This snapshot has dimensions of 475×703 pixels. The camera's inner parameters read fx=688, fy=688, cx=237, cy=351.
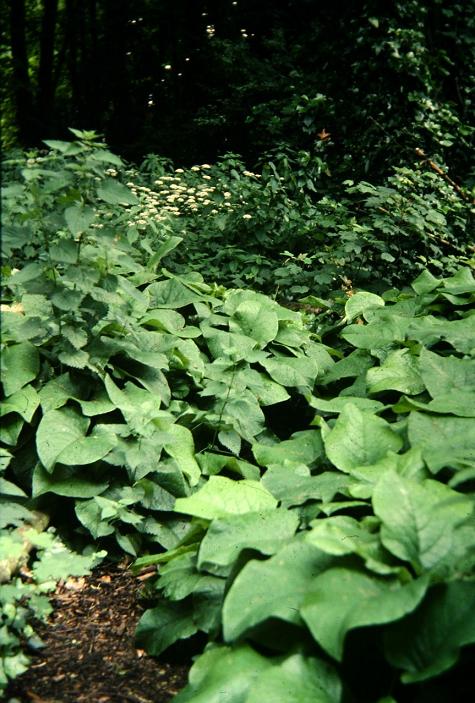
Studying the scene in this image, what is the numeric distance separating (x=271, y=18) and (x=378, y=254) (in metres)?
6.07

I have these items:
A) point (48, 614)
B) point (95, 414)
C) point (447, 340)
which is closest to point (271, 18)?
point (447, 340)

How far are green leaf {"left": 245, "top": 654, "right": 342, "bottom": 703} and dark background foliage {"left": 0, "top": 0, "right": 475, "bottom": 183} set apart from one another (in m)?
5.23

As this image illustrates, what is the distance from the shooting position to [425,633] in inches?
69.7

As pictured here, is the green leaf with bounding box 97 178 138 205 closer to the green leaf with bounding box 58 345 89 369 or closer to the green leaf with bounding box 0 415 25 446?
the green leaf with bounding box 58 345 89 369

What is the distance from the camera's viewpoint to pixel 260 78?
891cm

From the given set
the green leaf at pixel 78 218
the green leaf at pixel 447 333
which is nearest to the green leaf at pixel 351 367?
the green leaf at pixel 447 333

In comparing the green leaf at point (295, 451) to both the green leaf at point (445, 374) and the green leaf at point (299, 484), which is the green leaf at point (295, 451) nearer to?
the green leaf at point (299, 484)

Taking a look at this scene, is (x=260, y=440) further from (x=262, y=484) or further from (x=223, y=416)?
(x=262, y=484)

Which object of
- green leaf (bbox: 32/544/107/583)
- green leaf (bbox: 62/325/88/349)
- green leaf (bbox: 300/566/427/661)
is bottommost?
green leaf (bbox: 32/544/107/583)

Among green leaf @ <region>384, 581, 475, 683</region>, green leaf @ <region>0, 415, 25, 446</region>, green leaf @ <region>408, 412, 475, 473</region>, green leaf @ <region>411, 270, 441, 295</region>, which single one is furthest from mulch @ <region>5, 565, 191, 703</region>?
green leaf @ <region>411, 270, 441, 295</region>

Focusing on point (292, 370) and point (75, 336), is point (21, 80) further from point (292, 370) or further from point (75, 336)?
point (75, 336)

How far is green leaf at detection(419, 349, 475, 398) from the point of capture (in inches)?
125

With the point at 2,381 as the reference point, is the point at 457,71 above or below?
above

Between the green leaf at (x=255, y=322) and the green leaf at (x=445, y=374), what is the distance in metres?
0.99
